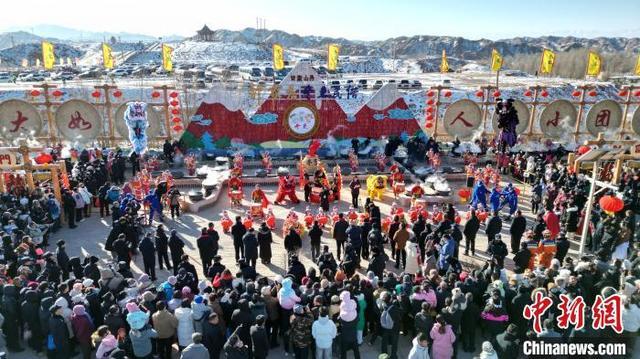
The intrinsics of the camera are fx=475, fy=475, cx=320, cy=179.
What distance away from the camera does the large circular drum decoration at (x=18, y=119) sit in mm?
19719

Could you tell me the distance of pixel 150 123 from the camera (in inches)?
827

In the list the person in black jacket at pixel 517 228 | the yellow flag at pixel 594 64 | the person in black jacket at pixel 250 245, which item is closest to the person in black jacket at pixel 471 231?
the person in black jacket at pixel 517 228

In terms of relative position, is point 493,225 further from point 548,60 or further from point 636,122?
point 548,60

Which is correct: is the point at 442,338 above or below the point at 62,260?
below

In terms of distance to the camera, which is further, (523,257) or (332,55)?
(332,55)

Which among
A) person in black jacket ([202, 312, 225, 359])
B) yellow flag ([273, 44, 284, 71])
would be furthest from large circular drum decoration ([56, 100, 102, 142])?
yellow flag ([273, 44, 284, 71])

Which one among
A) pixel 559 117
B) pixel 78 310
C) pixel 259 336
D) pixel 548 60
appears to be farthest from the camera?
pixel 548 60

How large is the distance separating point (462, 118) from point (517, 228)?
10907 millimetres

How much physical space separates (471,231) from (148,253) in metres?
7.79

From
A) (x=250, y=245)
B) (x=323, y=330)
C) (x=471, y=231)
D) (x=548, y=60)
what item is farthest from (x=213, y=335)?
(x=548, y=60)

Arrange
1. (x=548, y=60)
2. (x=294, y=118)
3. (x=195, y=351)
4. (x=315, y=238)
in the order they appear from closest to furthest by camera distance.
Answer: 1. (x=195, y=351)
2. (x=315, y=238)
3. (x=294, y=118)
4. (x=548, y=60)

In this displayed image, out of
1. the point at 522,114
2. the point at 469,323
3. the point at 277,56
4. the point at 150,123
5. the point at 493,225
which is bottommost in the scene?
the point at 469,323

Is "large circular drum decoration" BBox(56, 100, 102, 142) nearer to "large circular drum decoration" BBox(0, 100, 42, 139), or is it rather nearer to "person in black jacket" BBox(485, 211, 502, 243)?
"large circular drum decoration" BBox(0, 100, 42, 139)

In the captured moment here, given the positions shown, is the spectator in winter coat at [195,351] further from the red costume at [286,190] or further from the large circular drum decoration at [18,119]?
the large circular drum decoration at [18,119]
